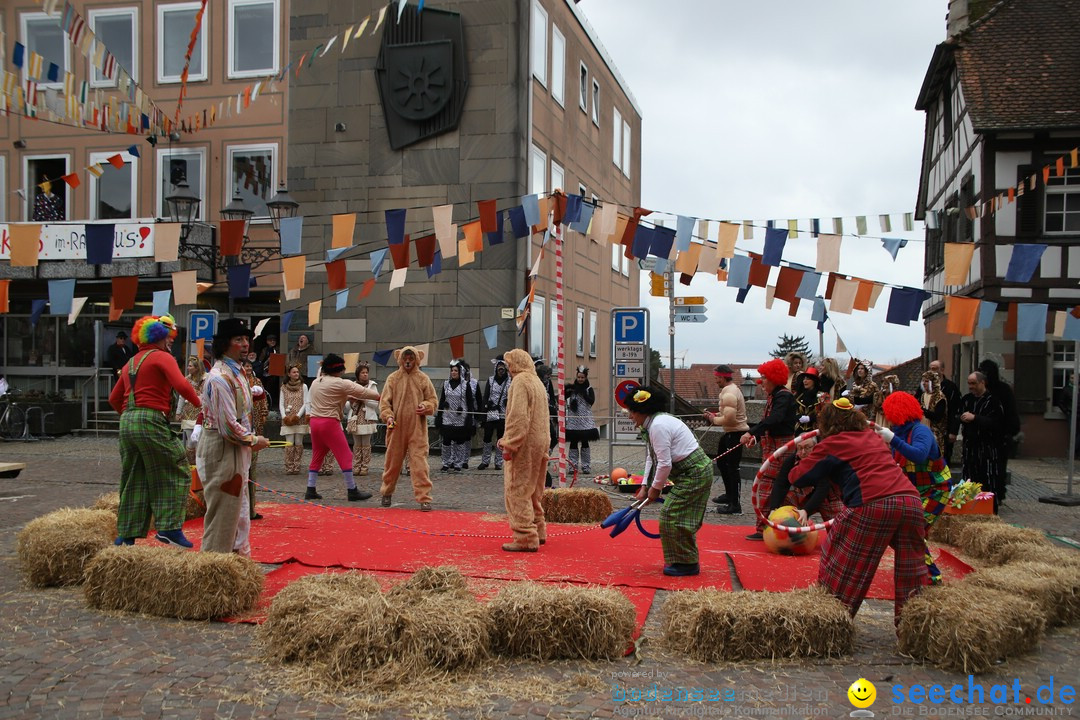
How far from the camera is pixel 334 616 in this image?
197 inches

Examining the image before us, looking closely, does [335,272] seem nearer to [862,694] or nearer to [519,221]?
[519,221]

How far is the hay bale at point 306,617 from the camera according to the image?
4.97 m

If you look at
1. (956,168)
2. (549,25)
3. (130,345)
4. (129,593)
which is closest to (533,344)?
(549,25)

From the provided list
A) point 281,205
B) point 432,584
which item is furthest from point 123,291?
point 432,584

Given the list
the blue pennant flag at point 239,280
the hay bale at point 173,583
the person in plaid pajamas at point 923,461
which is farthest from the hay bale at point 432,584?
the blue pennant flag at point 239,280

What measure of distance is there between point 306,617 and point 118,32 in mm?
20930

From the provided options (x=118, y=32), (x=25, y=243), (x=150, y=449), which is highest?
(x=118, y=32)

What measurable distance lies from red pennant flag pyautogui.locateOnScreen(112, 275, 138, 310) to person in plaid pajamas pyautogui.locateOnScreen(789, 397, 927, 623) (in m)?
8.06

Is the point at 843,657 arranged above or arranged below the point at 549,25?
below

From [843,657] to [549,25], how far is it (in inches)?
726

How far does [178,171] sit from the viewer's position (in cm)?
2178

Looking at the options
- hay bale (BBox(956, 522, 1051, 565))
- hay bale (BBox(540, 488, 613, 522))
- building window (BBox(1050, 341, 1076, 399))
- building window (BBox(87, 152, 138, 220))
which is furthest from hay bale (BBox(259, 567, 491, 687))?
building window (BBox(87, 152, 138, 220))

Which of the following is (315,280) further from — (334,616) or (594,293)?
(334,616)

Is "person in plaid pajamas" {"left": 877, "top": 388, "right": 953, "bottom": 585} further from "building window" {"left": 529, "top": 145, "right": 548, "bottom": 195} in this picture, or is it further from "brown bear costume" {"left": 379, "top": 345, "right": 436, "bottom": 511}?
"building window" {"left": 529, "top": 145, "right": 548, "bottom": 195}
